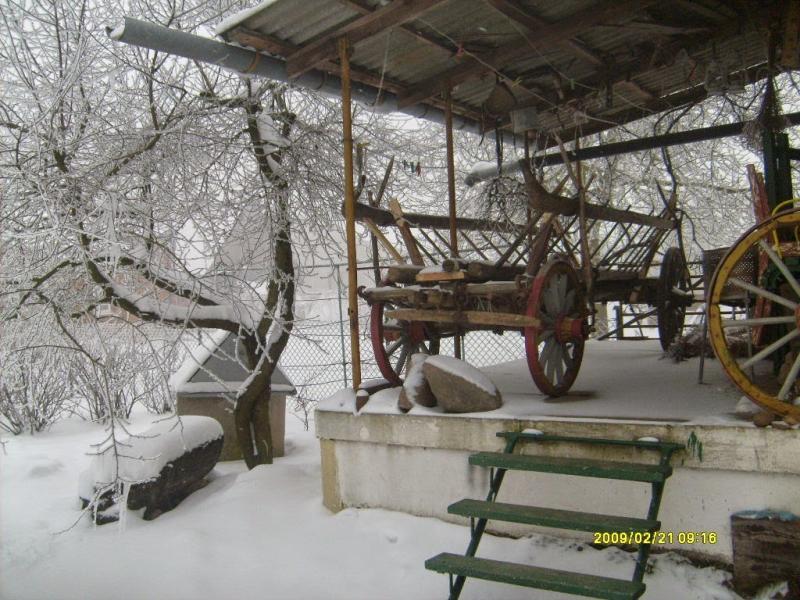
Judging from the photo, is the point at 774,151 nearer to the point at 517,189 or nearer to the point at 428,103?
the point at 517,189

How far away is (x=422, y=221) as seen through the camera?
584 cm

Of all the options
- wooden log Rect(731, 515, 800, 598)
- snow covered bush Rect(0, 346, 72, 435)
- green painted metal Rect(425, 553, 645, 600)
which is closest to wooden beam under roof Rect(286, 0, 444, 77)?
green painted metal Rect(425, 553, 645, 600)

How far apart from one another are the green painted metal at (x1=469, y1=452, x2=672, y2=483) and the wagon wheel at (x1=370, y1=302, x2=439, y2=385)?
1.57 m

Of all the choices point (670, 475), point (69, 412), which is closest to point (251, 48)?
point (670, 475)

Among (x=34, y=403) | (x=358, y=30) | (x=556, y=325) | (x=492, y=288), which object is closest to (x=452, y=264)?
(x=492, y=288)

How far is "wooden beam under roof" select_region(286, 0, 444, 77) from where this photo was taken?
427 centimetres

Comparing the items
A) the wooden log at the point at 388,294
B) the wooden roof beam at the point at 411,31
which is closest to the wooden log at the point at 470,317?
the wooden log at the point at 388,294

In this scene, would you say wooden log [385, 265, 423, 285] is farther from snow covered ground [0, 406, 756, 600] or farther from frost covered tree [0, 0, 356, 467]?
snow covered ground [0, 406, 756, 600]

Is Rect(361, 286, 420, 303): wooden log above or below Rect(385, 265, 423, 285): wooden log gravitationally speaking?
below

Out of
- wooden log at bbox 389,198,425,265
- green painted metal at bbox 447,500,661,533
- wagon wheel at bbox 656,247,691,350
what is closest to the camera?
green painted metal at bbox 447,500,661,533

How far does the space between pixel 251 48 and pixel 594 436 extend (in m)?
3.66

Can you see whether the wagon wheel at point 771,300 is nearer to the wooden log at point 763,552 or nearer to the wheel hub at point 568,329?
the wooden log at point 763,552

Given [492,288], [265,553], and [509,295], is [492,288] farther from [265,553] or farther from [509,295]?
[265,553]

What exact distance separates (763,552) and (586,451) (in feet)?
3.14
